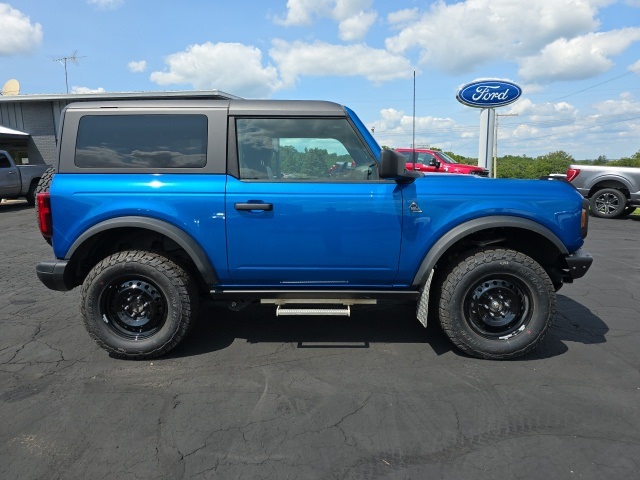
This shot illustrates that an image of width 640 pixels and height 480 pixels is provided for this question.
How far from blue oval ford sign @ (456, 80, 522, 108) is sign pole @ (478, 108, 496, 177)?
294 millimetres

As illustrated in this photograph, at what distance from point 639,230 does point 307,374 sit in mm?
10391

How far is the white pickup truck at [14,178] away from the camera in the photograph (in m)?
13.8

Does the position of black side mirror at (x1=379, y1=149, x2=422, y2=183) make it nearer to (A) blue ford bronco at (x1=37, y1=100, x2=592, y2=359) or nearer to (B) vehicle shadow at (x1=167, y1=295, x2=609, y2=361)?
(A) blue ford bronco at (x1=37, y1=100, x2=592, y2=359)

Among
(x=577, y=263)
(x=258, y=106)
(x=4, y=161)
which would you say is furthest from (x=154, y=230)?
(x=4, y=161)

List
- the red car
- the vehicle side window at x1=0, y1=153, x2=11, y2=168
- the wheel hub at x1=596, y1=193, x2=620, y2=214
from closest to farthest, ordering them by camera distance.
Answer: the wheel hub at x1=596, y1=193, x2=620, y2=214 → the vehicle side window at x1=0, y1=153, x2=11, y2=168 → the red car

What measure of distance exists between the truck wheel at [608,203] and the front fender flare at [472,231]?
1037cm

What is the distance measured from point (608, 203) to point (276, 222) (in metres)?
12.0

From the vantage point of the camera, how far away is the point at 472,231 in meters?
3.39

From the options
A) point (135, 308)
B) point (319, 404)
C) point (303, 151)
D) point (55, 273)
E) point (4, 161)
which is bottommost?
point (319, 404)

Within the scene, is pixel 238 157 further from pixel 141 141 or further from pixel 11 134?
pixel 11 134

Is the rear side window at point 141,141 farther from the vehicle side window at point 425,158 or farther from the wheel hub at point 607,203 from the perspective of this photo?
the vehicle side window at point 425,158

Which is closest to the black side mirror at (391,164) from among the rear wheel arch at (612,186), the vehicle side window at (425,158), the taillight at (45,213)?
the taillight at (45,213)

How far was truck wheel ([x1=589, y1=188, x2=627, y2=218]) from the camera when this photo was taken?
1182 centimetres

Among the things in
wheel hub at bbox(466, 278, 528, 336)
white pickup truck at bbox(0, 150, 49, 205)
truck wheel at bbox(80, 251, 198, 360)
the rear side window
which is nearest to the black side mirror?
wheel hub at bbox(466, 278, 528, 336)
